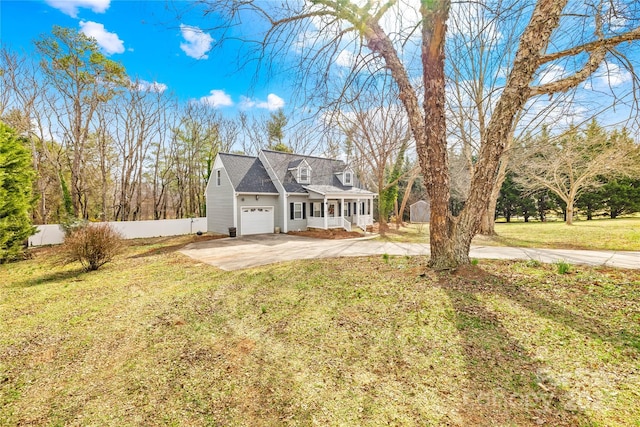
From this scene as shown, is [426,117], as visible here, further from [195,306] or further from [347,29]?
[195,306]

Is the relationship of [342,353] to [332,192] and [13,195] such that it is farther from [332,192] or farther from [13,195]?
[332,192]

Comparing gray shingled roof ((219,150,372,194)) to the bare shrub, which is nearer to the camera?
the bare shrub

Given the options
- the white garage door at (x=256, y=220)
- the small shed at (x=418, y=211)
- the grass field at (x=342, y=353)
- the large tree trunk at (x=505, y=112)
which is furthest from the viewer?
the small shed at (x=418, y=211)

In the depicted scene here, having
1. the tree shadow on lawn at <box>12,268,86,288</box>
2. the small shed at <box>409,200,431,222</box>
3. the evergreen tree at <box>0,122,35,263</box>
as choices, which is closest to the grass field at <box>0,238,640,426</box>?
the tree shadow on lawn at <box>12,268,86,288</box>

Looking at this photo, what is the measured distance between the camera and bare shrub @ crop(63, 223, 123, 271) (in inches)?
325

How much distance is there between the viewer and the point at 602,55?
4.90 metres

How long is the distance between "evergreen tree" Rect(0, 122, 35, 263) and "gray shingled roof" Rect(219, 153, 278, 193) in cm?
880

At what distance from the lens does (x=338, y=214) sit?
67.2 feet

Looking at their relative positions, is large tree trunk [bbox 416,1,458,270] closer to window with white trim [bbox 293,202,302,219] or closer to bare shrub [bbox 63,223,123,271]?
bare shrub [bbox 63,223,123,271]

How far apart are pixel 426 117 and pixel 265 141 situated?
2422 cm

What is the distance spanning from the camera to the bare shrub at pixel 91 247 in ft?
27.1

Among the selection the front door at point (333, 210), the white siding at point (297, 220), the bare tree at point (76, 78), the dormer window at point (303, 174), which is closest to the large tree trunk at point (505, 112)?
the white siding at point (297, 220)

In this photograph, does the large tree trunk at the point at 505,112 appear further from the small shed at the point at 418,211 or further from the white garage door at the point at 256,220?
the small shed at the point at 418,211

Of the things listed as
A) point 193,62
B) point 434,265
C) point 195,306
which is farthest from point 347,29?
point 195,306
